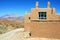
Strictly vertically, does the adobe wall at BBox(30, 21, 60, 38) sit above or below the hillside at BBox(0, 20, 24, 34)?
above

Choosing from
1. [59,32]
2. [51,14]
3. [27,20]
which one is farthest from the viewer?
[27,20]

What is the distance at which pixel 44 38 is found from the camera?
25.4 m

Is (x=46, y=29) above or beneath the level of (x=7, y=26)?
above

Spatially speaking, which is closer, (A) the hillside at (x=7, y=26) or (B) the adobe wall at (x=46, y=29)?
(B) the adobe wall at (x=46, y=29)

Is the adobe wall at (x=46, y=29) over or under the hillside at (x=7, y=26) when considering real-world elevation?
over

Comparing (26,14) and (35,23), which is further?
(26,14)

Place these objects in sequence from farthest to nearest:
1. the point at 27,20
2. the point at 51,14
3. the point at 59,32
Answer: the point at 27,20
the point at 51,14
the point at 59,32

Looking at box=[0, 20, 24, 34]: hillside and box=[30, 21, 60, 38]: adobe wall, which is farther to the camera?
box=[0, 20, 24, 34]: hillside

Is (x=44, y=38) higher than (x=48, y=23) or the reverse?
the reverse

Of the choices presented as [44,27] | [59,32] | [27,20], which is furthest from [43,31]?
[27,20]

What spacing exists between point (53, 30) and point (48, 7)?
34.5 ft

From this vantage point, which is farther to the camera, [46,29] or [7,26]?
[7,26]

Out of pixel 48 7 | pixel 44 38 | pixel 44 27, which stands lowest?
pixel 44 38

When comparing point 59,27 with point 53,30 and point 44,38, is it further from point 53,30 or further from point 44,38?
point 44,38
